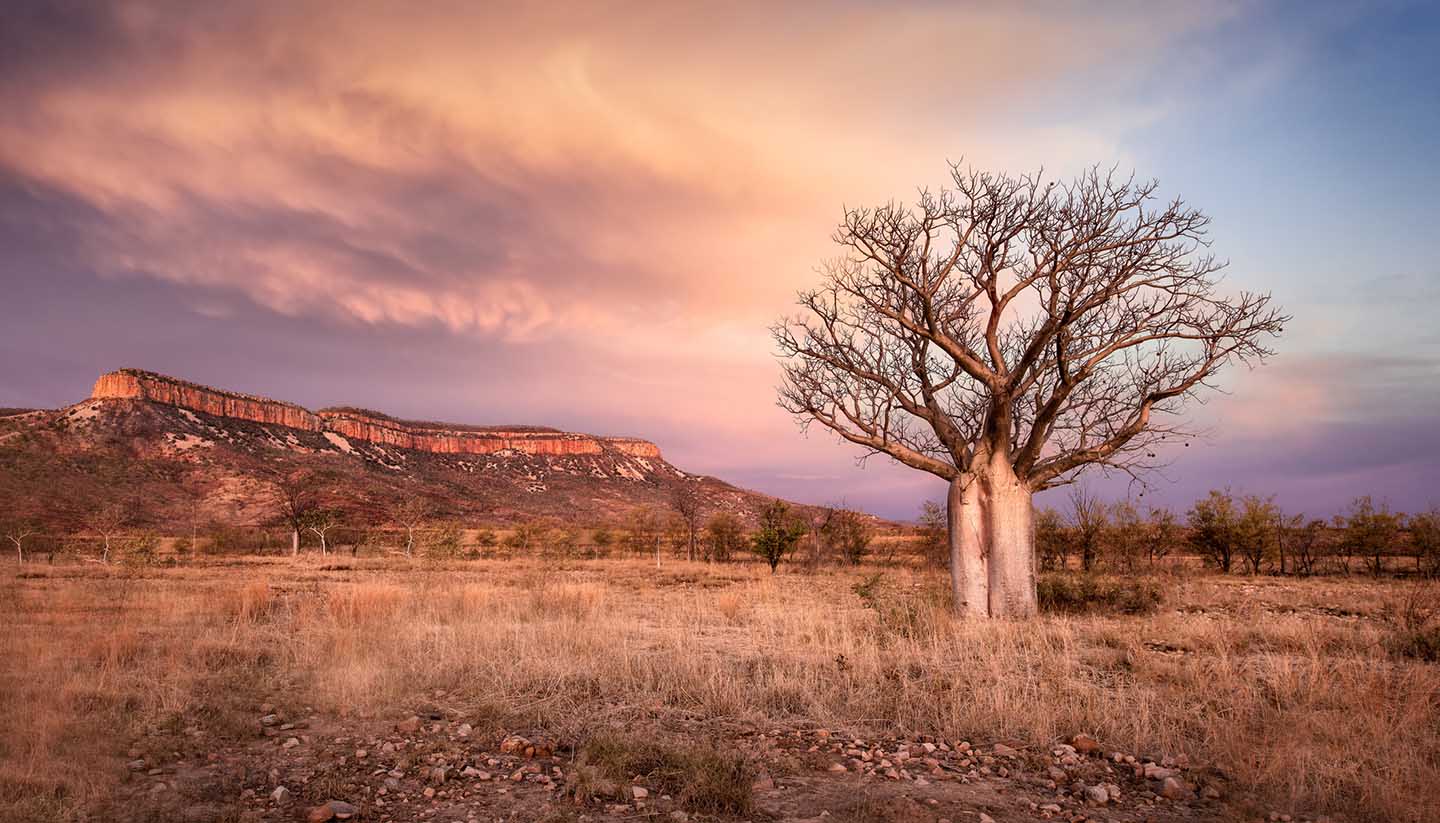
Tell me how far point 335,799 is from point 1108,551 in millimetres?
29061

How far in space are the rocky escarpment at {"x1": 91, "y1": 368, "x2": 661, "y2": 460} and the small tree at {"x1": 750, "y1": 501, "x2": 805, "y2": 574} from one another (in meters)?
73.2

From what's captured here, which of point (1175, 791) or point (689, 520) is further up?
point (1175, 791)

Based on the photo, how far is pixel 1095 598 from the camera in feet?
43.2

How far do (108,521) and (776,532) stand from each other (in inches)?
1514

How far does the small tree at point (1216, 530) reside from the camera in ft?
95.4

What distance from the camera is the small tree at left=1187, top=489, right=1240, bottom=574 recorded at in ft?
95.4

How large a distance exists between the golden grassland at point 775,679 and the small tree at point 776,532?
18937mm

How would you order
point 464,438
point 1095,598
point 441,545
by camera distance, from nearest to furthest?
point 1095,598 < point 441,545 < point 464,438

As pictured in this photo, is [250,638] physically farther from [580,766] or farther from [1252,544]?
[1252,544]

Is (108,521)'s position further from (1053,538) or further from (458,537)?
(1053,538)

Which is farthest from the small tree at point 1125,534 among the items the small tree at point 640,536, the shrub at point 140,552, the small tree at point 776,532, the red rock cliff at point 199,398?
the red rock cliff at point 199,398

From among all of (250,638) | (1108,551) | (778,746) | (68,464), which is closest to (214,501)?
(68,464)

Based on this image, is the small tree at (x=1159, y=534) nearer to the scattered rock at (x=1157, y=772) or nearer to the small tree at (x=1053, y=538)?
the small tree at (x=1053, y=538)

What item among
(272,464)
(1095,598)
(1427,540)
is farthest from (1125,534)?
(272,464)
